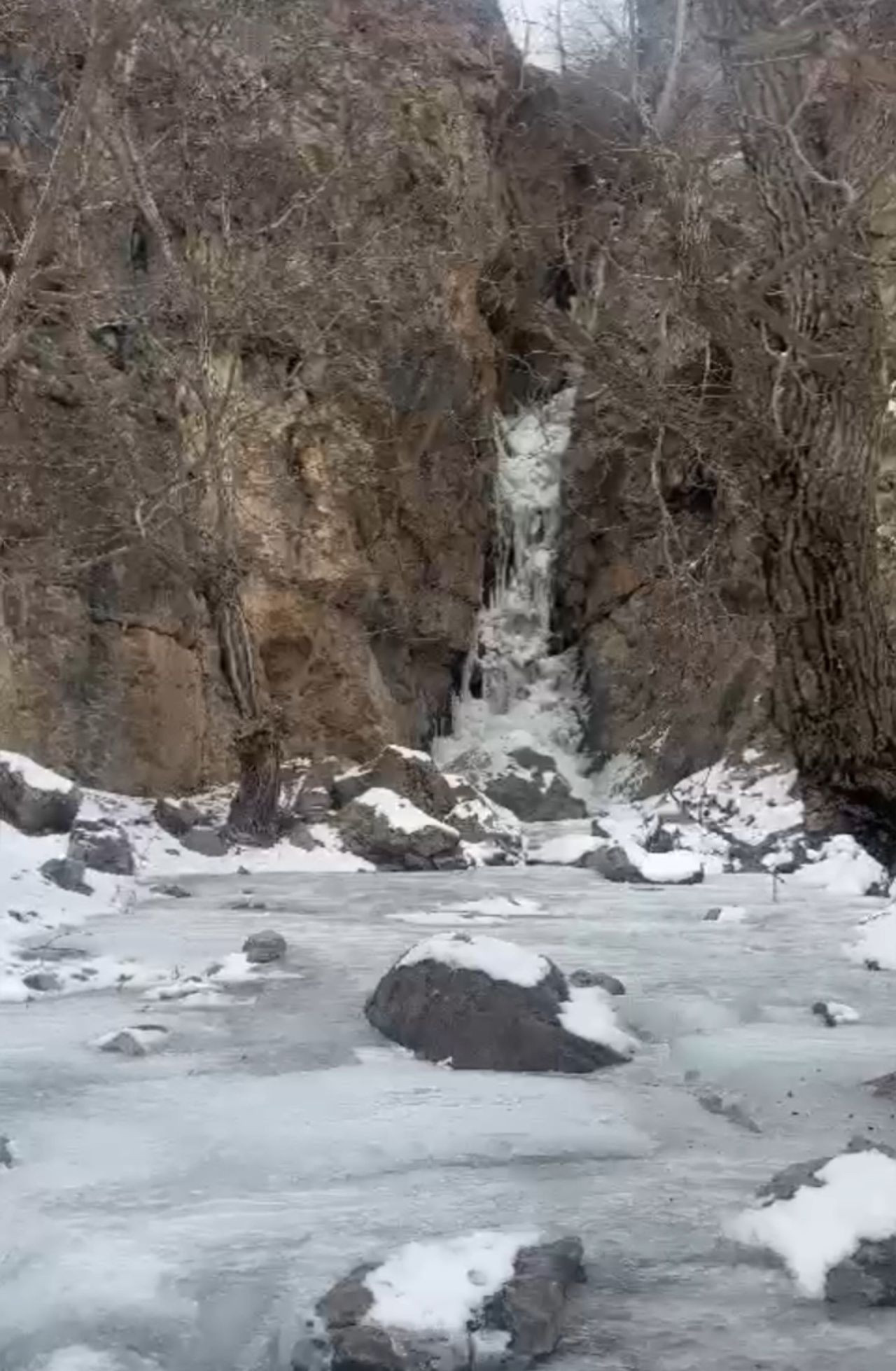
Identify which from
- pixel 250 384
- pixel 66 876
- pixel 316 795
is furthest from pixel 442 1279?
pixel 250 384

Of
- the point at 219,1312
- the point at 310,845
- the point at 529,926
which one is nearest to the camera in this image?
the point at 219,1312

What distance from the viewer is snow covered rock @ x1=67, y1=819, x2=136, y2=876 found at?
796cm

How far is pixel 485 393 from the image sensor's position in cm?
1984

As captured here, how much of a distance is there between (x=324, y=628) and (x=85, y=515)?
4.35m

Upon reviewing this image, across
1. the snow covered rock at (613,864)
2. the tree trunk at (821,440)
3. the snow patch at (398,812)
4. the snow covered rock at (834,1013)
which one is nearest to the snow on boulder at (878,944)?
the snow covered rock at (834,1013)

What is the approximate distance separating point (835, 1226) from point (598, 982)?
224cm

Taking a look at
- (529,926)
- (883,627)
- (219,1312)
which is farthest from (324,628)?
(219,1312)

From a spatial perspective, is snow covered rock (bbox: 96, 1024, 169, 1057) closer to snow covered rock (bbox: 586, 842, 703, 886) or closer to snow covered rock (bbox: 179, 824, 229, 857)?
snow covered rock (bbox: 586, 842, 703, 886)

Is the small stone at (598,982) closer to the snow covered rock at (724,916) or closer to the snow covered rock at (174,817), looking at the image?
the snow covered rock at (724,916)

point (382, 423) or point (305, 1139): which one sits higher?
point (382, 423)

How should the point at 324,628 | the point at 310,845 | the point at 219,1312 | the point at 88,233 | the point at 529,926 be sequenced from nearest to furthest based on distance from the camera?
the point at 219,1312
the point at 529,926
the point at 310,845
the point at 88,233
the point at 324,628

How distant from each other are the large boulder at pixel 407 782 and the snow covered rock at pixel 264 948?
6.58 m

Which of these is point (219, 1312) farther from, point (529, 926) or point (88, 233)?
point (88, 233)

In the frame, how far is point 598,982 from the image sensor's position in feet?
14.8
